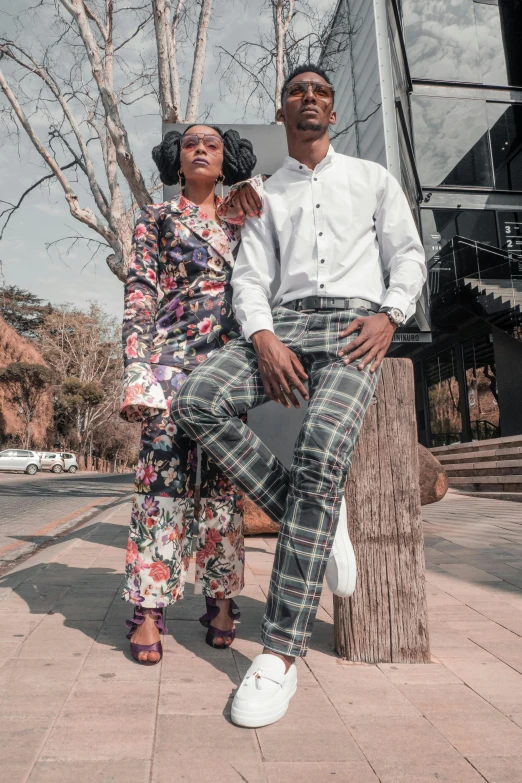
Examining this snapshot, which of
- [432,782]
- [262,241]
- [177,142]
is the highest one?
[177,142]

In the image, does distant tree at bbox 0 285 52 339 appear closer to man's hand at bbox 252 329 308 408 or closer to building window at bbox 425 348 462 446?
building window at bbox 425 348 462 446

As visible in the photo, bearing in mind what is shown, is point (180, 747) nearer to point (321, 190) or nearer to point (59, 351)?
point (321, 190)

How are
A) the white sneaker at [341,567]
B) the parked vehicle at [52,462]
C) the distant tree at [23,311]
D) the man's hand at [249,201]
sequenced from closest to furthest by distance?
1. the white sneaker at [341,567]
2. the man's hand at [249,201]
3. the parked vehicle at [52,462]
4. the distant tree at [23,311]

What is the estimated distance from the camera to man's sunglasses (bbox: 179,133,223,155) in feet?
8.54

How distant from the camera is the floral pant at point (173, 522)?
7.36 ft

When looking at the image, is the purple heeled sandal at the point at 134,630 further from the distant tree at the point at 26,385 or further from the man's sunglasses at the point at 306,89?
the distant tree at the point at 26,385

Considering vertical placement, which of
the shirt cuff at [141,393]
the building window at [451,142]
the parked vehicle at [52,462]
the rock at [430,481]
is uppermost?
the building window at [451,142]

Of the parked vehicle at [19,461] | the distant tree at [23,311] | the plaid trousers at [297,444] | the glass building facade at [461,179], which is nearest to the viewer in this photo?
the plaid trousers at [297,444]

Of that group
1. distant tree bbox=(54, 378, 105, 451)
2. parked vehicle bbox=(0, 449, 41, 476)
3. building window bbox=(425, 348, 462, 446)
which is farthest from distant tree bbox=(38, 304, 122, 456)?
building window bbox=(425, 348, 462, 446)

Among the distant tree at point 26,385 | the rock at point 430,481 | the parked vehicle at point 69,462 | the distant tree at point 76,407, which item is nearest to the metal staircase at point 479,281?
the rock at point 430,481

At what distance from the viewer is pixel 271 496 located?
2020 millimetres

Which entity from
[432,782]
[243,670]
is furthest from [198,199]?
[432,782]

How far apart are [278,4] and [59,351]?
3504cm

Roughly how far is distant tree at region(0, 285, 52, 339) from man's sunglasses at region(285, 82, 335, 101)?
171 feet
